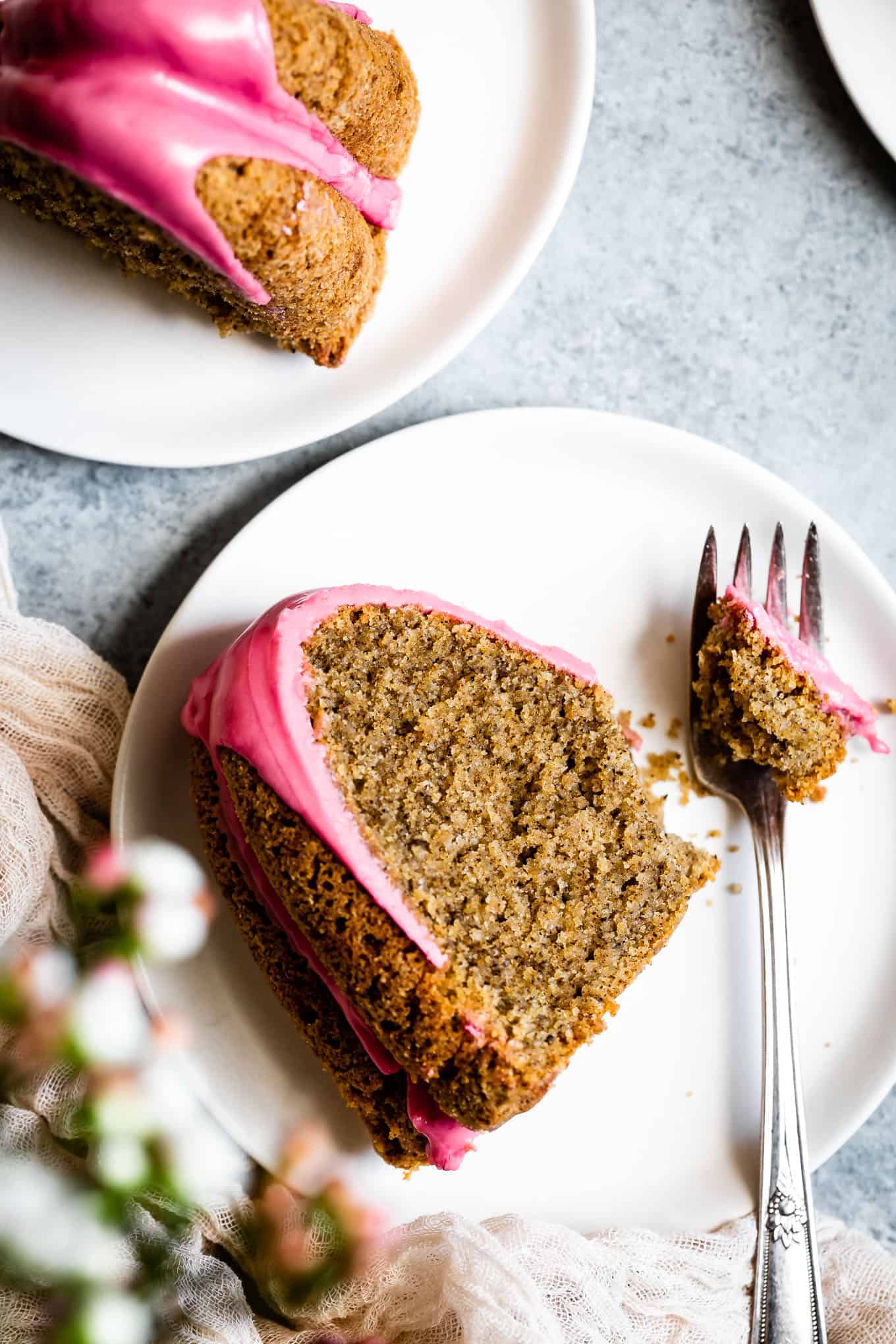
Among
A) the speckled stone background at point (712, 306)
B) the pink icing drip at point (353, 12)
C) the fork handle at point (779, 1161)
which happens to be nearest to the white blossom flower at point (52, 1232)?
the speckled stone background at point (712, 306)

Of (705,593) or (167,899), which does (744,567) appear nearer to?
(705,593)

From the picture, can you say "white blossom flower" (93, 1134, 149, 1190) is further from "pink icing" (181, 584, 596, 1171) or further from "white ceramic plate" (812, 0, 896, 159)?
"white ceramic plate" (812, 0, 896, 159)

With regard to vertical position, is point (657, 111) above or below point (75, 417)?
above

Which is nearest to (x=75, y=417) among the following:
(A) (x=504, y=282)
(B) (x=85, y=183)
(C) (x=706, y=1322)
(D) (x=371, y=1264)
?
(B) (x=85, y=183)

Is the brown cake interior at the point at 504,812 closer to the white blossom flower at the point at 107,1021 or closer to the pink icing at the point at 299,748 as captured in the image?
the pink icing at the point at 299,748

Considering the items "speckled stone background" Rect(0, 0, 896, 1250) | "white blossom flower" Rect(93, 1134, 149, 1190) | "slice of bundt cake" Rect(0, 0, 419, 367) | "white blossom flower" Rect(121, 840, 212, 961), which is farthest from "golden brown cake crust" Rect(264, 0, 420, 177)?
"white blossom flower" Rect(93, 1134, 149, 1190)

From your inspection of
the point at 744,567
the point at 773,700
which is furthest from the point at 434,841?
the point at 744,567

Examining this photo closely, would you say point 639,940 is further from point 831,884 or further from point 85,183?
point 85,183
